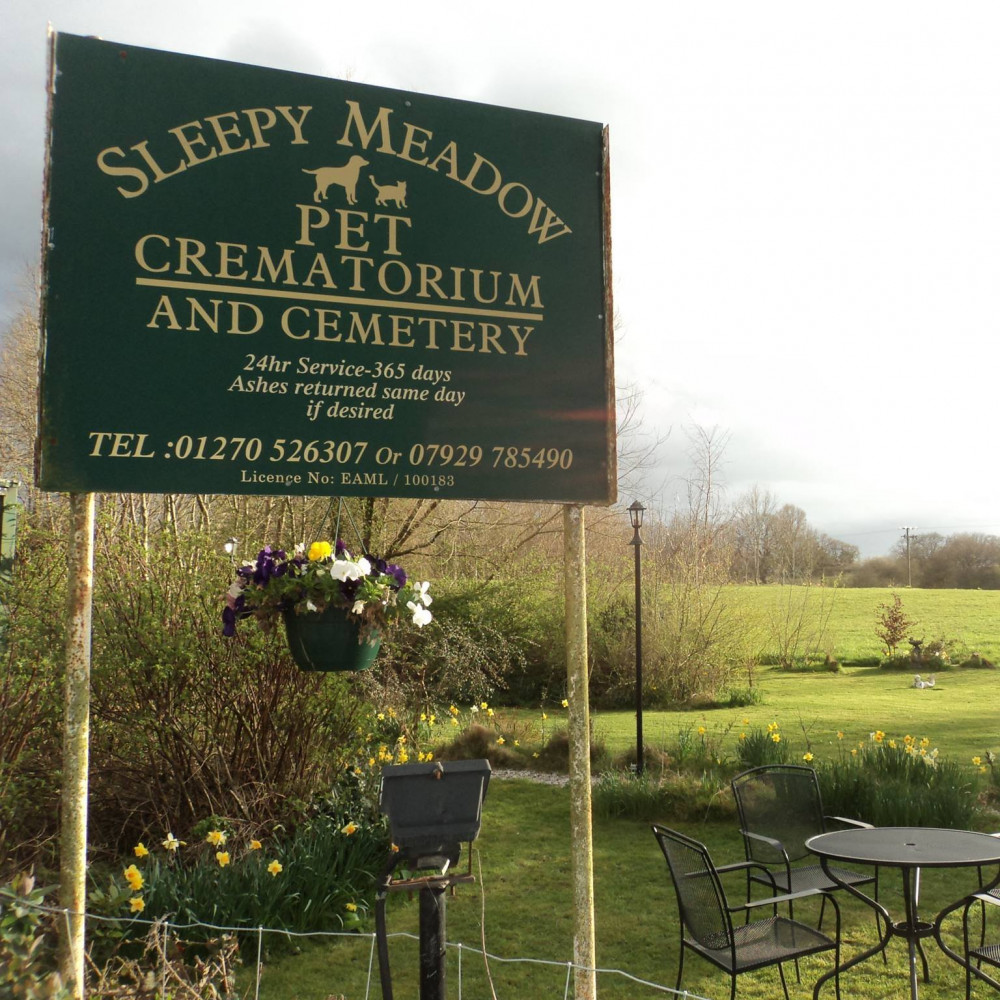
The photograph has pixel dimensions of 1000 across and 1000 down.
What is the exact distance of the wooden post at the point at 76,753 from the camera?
224 cm

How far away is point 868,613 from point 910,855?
93.4 feet

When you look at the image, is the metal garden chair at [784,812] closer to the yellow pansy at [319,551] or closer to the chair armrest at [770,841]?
the chair armrest at [770,841]

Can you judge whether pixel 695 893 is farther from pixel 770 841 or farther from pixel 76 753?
pixel 76 753

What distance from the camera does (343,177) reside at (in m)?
2.56

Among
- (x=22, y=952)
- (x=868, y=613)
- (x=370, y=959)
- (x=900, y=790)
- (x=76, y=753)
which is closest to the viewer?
(x=22, y=952)

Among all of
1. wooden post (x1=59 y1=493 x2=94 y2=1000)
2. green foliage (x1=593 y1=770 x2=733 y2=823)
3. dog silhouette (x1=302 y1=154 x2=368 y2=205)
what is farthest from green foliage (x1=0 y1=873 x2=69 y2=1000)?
green foliage (x1=593 y1=770 x2=733 y2=823)

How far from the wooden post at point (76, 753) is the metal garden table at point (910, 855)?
262 cm

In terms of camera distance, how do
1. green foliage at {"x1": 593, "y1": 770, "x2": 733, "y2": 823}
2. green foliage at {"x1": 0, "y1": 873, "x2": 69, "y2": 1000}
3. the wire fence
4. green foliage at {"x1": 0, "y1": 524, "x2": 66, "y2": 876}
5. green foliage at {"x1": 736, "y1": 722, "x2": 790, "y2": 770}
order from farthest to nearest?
green foliage at {"x1": 736, "y1": 722, "x2": 790, "y2": 770}, green foliage at {"x1": 593, "y1": 770, "x2": 733, "y2": 823}, green foliage at {"x1": 0, "y1": 524, "x2": 66, "y2": 876}, the wire fence, green foliage at {"x1": 0, "y1": 873, "x2": 69, "y2": 1000}

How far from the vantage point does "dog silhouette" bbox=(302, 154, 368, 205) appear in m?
2.54

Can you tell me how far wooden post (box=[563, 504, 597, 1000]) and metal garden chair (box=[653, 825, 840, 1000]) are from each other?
3.02ft

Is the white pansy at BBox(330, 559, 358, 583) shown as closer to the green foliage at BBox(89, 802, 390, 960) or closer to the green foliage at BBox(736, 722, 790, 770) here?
the green foliage at BBox(89, 802, 390, 960)

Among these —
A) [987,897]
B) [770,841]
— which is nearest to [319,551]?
[770,841]

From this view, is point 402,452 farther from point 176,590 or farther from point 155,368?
point 176,590

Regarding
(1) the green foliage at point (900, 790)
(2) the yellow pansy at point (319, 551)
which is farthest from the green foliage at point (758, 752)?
(2) the yellow pansy at point (319, 551)
